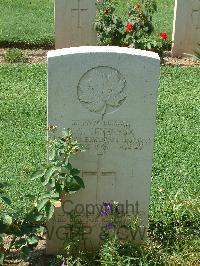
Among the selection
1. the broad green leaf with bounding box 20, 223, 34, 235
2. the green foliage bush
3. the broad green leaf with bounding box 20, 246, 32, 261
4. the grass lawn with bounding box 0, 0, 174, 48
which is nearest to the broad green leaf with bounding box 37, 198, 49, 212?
the broad green leaf with bounding box 20, 223, 34, 235

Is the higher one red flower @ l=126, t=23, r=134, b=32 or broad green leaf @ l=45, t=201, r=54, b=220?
red flower @ l=126, t=23, r=134, b=32

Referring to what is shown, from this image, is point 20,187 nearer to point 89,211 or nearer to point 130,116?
point 89,211

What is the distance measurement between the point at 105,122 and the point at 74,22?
19.4ft

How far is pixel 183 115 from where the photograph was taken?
6.86 meters

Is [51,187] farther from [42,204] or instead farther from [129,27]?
[129,27]

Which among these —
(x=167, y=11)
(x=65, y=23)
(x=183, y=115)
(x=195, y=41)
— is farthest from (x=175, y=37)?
(x=167, y=11)

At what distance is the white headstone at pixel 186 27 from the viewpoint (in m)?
9.14

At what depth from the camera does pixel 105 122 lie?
3.83 metres

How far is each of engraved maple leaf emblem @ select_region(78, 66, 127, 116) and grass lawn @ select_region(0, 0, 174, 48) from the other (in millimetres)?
6783

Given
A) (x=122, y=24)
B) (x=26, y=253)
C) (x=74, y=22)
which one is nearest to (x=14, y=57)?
(x=74, y=22)

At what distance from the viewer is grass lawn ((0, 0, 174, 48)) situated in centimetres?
1042

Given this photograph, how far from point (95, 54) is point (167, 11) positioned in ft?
32.7

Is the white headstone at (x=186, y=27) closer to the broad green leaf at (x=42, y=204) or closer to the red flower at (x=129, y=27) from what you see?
the red flower at (x=129, y=27)

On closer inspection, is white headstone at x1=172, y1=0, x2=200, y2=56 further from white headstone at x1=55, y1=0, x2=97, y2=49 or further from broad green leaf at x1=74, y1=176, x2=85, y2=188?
broad green leaf at x1=74, y1=176, x2=85, y2=188
